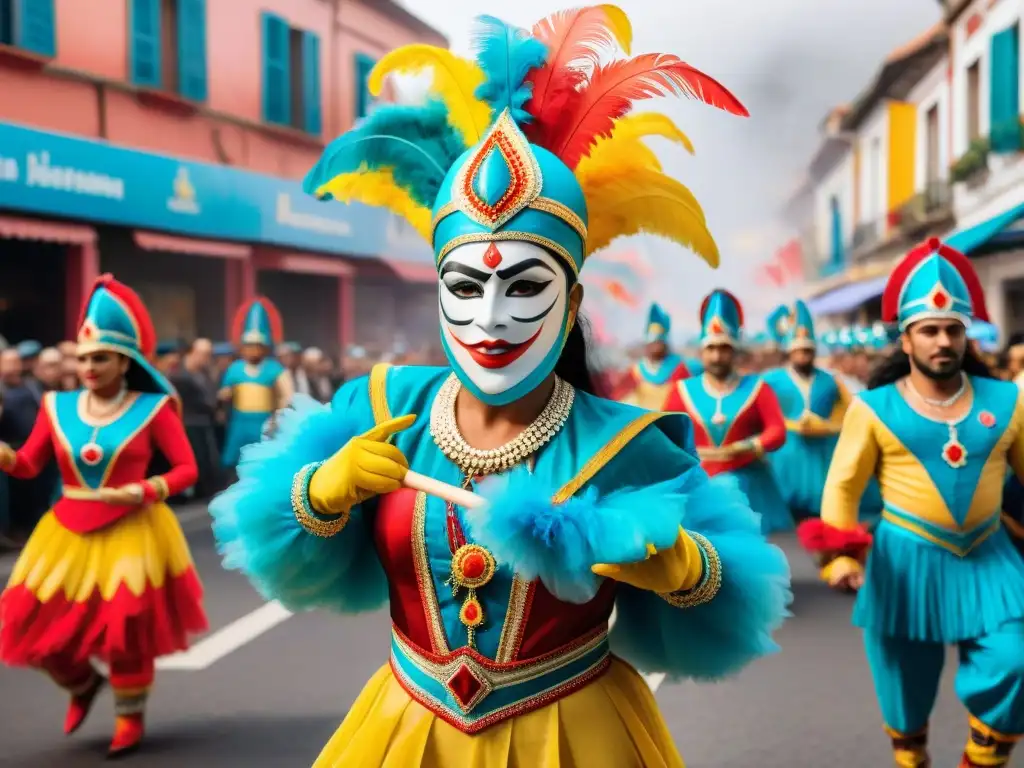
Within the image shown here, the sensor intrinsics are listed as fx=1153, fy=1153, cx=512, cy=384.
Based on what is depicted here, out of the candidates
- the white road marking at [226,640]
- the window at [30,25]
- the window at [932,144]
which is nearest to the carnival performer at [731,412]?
the white road marking at [226,640]

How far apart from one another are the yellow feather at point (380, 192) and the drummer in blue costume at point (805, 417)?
6955mm

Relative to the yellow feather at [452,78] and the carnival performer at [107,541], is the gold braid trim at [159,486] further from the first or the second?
the yellow feather at [452,78]

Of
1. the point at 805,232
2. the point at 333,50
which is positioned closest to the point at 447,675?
the point at 333,50

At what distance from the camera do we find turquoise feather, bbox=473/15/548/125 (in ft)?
8.64

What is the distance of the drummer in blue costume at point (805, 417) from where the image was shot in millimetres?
9414

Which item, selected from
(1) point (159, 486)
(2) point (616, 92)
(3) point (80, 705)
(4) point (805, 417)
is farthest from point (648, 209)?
(4) point (805, 417)

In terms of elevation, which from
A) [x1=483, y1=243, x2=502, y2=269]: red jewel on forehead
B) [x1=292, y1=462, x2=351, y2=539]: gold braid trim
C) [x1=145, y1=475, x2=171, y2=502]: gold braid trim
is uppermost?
[x1=483, y1=243, x2=502, y2=269]: red jewel on forehead

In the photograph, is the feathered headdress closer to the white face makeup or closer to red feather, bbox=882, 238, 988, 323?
the white face makeup

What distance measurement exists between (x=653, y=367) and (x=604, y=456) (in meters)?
9.03

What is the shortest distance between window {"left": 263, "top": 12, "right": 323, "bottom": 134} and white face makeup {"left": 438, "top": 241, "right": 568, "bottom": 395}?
16667 mm

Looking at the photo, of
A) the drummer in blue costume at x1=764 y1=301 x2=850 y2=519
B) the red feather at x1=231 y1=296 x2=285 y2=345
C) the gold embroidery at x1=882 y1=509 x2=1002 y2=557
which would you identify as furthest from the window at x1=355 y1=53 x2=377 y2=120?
the gold embroidery at x1=882 y1=509 x2=1002 y2=557

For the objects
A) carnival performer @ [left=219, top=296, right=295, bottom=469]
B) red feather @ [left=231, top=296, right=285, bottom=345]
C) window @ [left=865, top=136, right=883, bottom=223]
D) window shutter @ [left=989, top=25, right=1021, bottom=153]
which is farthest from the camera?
window @ [left=865, top=136, right=883, bottom=223]

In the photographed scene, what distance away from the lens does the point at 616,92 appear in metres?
2.67

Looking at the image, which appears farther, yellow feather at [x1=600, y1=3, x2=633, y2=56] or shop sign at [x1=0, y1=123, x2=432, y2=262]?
shop sign at [x1=0, y1=123, x2=432, y2=262]
